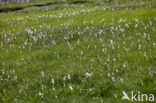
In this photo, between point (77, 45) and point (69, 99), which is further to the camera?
point (77, 45)

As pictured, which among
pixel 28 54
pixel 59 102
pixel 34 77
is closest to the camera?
pixel 59 102

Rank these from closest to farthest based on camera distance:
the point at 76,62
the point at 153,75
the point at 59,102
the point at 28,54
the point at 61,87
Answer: the point at 59,102
the point at 153,75
the point at 61,87
the point at 76,62
the point at 28,54

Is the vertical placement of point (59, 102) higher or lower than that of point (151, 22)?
lower

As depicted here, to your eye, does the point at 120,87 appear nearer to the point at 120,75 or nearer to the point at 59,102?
the point at 120,75

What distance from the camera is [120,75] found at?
811cm

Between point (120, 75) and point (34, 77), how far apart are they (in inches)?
155

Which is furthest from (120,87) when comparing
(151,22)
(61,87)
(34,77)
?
(151,22)

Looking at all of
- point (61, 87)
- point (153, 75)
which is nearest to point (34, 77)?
point (61, 87)

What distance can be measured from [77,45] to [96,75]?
435cm

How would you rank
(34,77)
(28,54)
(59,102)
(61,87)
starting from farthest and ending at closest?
(28,54)
(34,77)
(61,87)
(59,102)

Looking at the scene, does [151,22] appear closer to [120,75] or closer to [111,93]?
[120,75]

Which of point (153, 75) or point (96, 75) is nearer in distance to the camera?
point (153, 75)

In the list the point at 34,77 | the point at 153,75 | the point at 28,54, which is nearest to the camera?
the point at 153,75

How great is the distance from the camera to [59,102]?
7023 millimetres
